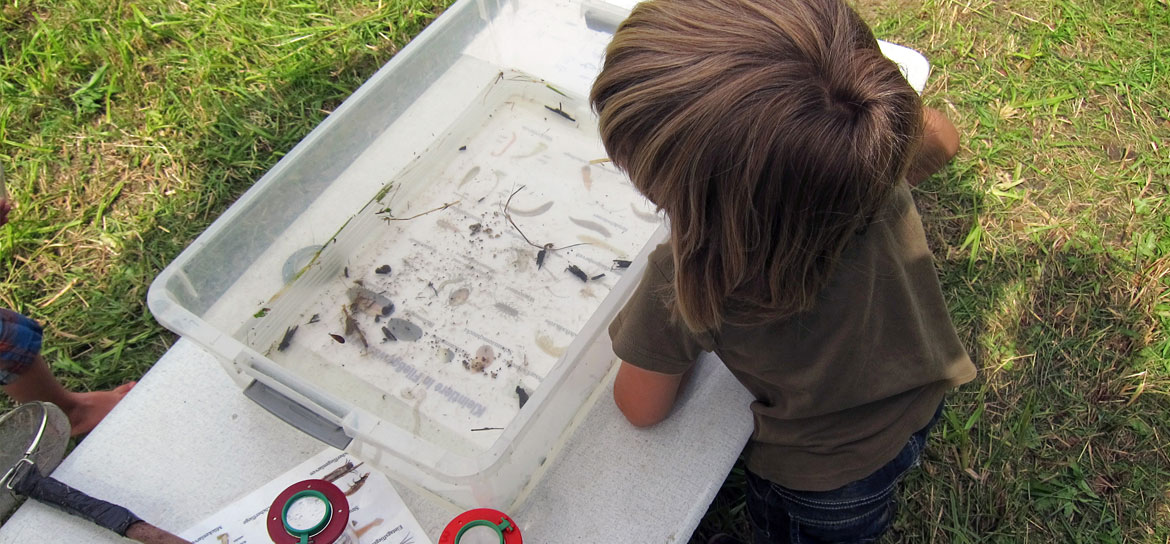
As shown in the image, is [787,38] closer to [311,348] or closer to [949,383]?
[949,383]

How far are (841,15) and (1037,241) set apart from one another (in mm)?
1059

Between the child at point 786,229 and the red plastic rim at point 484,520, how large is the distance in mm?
193

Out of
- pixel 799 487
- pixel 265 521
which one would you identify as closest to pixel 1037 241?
pixel 799 487

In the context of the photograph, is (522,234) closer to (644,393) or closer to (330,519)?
(644,393)

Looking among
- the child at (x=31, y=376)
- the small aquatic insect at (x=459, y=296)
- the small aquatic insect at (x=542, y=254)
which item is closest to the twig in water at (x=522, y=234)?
the small aquatic insect at (x=542, y=254)

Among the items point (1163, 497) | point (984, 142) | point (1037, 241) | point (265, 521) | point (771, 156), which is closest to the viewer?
point (771, 156)

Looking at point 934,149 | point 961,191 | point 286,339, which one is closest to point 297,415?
point 286,339

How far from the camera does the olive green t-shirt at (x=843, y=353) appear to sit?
0.75 m

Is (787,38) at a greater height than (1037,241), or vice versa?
(787,38)

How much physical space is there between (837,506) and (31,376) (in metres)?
1.14

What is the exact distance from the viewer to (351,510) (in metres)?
0.90

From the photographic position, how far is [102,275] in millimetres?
1511

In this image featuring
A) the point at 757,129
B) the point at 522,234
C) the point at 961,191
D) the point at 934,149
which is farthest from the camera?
the point at 961,191

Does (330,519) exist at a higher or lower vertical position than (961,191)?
higher
